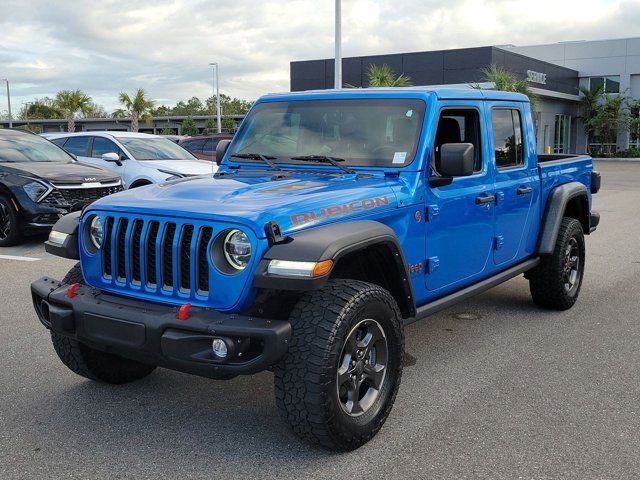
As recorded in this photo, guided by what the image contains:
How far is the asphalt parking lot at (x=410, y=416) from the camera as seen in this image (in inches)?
127

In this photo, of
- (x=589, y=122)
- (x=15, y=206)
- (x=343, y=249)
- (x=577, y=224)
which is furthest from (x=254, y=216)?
(x=589, y=122)

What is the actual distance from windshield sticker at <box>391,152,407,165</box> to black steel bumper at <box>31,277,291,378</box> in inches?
59.4

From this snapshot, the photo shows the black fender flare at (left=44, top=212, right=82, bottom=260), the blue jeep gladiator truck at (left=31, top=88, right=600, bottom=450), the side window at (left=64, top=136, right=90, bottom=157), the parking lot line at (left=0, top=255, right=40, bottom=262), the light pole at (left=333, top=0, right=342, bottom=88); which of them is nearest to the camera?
the blue jeep gladiator truck at (left=31, top=88, right=600, bottom=450)

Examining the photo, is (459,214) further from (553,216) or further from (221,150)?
(221,150)

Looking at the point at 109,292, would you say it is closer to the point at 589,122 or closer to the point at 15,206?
the point at 15,206

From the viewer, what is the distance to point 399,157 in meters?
4.12

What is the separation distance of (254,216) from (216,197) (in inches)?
18.7

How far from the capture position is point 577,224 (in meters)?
5.89

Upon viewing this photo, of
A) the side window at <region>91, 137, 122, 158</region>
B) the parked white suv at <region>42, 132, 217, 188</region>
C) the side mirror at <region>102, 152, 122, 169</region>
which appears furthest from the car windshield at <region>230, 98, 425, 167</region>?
the side window at <region>91, 137, 122, 158</region>

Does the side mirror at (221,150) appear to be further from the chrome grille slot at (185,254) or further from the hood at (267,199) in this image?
the chrome grille slot at (185,254)

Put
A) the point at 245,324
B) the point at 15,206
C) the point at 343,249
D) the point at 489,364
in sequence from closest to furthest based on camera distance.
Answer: the point at 245,324 → the point at 343,249 → the point at 489,364 → the point at 15,206

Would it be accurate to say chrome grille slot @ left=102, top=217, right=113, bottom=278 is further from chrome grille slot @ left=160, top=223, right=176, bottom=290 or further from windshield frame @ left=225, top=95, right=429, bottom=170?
windshield frame @ left=225, top=95, right=429, bottom=170

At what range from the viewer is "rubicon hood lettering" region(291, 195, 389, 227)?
3.30 meters

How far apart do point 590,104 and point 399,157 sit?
44187 millimetres
